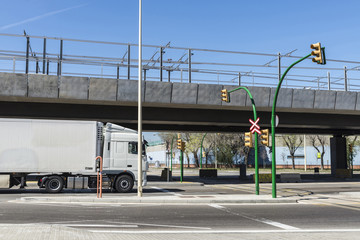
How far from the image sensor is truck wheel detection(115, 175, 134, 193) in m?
A: 21.7

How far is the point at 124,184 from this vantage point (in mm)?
21875

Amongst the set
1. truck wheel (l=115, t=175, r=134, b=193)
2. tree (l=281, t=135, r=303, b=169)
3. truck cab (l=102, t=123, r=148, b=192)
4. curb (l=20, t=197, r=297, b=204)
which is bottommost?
curb (l=20, t=197, r=297, b=204)

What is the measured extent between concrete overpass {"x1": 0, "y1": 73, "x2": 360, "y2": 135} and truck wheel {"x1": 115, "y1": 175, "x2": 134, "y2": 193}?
6.33m

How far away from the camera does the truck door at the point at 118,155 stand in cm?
2162

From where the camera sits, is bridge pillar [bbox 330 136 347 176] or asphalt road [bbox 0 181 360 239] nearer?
asphalt road [bbox 0 181 360 239]

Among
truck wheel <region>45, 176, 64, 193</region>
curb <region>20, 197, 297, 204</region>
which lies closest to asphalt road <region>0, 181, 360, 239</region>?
curb <region>20, 197, 297, 204</region>

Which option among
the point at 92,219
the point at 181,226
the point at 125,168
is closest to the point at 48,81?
the point at 125,168

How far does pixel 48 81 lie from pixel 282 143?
70.0m

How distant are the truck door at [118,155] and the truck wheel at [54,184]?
2.89 metres

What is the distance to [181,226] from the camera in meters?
10.7

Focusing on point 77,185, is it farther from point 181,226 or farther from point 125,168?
point 181,226

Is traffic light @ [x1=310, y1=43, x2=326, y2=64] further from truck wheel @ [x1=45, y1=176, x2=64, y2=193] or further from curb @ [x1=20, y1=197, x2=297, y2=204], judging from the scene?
truck wheel @ [x1=45, y1=176, x2=64, y2=193]

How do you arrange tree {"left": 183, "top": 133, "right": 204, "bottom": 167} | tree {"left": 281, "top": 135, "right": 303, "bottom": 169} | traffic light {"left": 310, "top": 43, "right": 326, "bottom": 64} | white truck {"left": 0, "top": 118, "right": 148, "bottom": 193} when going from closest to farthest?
traffic light {"left": 310, "top": 43, "right": 326, "bottom": 64}, white truck {"left": 0, "top": 118, "right": 148, "bottom": 193}, tree {"left": 183, "top": 133, "right": 204, "bottom": 167}, tree {"left": 281, "top": 135, "right": 303, "bottom": 169}

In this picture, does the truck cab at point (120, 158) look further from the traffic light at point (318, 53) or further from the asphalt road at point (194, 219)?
the traffic light at point (318, 53)
